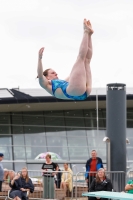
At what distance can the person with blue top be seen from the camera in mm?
8211

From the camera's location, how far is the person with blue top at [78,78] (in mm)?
8211

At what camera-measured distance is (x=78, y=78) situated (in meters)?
8.21

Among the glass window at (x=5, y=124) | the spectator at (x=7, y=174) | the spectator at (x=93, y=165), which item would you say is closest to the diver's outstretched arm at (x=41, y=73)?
the spectator at (x=93, y=165)

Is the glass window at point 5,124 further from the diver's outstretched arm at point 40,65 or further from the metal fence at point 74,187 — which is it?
the diver's outstretched arm at point 40,65

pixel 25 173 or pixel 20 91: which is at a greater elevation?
pixel 20 91

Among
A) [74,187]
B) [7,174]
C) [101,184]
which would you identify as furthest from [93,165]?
[7,174]

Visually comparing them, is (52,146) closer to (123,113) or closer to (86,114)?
(86,114)

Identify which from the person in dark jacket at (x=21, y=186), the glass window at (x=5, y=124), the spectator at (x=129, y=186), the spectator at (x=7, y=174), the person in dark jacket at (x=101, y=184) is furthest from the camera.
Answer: the glass window at (x=5, y=124)

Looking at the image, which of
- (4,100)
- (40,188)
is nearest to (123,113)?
(40,188)

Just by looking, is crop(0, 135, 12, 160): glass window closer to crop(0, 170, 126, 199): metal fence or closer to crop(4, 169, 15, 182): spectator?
crop(4, 169, 15, 182): spectator

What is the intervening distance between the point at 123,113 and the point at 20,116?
11.9 meters

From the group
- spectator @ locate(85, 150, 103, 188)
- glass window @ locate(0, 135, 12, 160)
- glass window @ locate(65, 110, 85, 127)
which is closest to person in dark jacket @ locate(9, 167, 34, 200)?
spectator @ locate(85, 150, 103, 188)

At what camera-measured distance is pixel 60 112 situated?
28.5 metres

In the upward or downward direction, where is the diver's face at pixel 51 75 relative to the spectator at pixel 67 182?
upward
